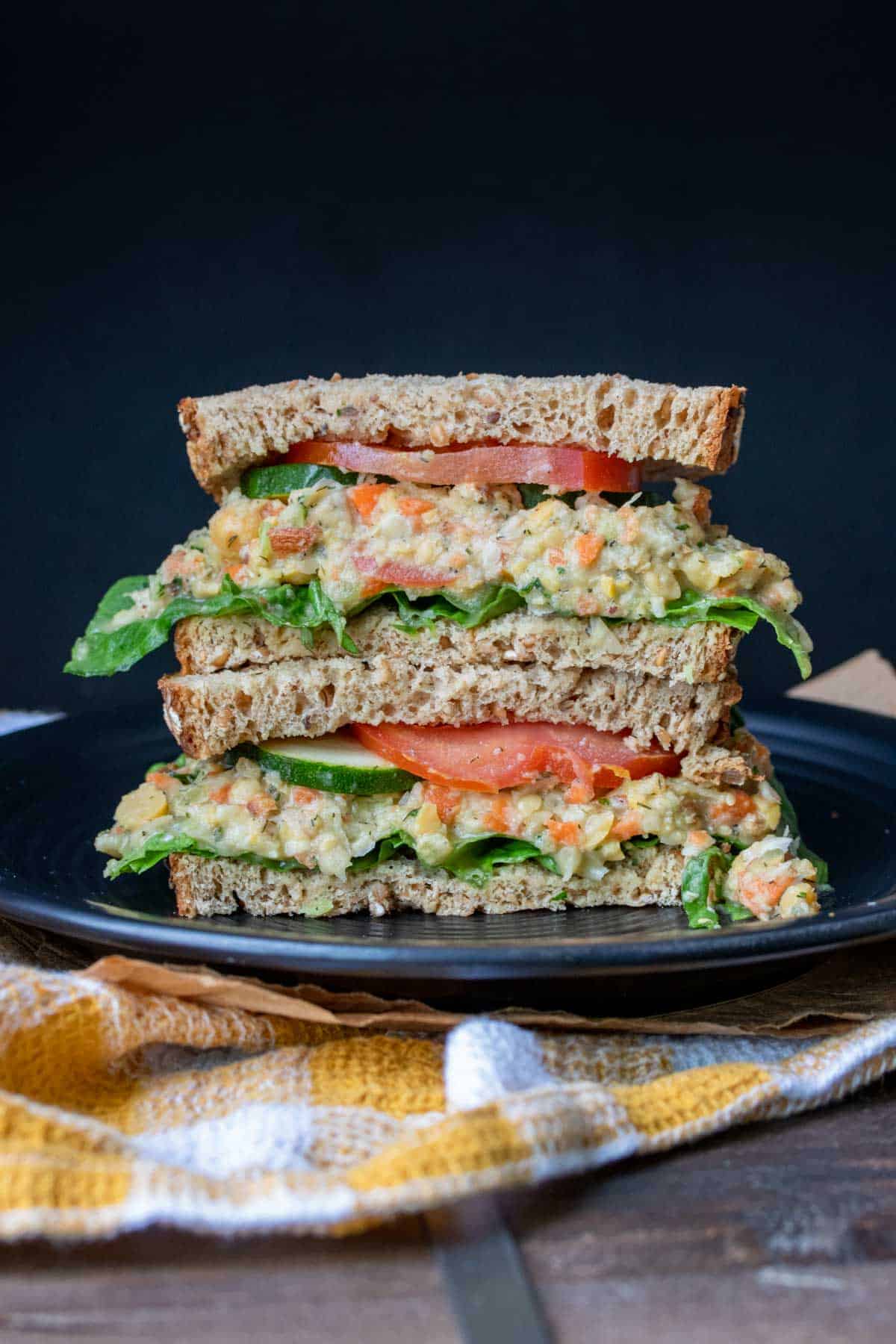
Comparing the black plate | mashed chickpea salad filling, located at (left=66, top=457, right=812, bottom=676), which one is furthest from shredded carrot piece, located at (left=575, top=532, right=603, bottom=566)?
the black plate

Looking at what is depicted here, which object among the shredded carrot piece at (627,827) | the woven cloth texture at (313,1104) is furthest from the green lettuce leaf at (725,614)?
the woven cloth texture at (313,1104)

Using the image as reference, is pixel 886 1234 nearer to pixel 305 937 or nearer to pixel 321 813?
pixel 305 937

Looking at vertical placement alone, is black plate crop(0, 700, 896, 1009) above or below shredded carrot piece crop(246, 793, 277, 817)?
below

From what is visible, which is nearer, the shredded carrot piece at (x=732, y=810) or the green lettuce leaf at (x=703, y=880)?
the green lettuce leaf at (x=703, y=880)

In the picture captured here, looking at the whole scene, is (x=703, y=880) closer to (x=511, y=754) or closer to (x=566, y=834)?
(x=566, y=834)

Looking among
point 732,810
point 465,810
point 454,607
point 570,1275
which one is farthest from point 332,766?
point 570,1275

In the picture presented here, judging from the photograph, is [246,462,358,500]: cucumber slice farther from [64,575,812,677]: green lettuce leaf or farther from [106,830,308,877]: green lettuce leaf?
[106,830,308,877]: green lettuce leaf

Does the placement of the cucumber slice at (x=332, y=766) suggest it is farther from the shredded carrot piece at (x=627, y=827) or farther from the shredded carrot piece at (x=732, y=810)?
the shredded carrot piece at (x=732, y=810)
